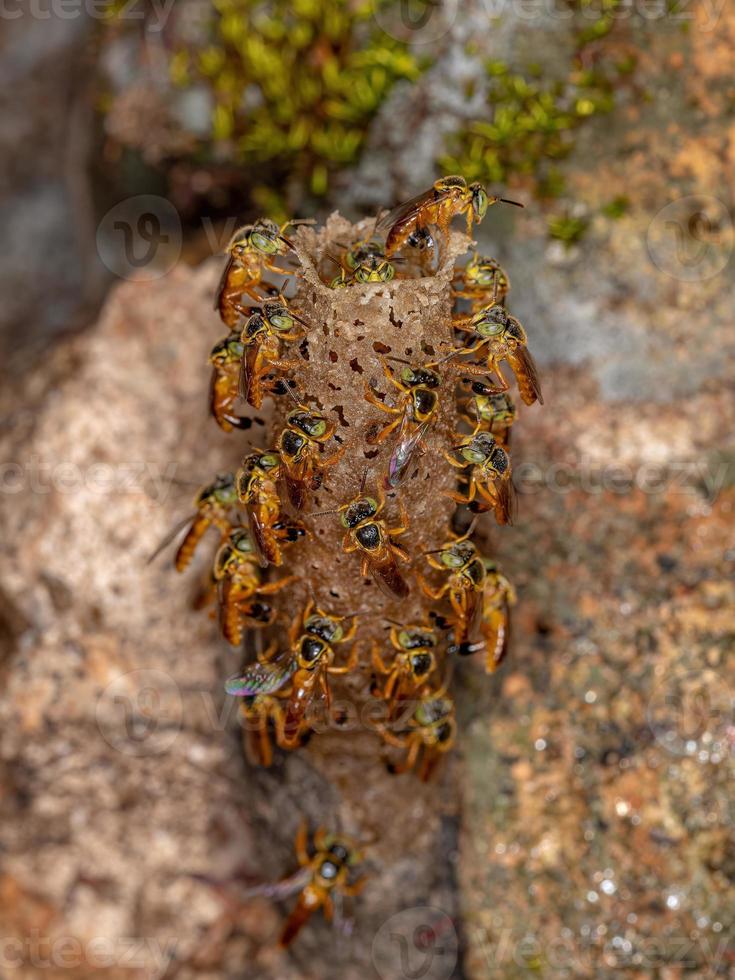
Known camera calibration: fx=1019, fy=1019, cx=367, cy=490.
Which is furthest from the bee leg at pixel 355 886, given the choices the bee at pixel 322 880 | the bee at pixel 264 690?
the bee at pixel 264 690

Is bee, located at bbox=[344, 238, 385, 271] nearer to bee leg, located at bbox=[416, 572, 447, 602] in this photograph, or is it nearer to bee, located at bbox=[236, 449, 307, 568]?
bee, located at bbox=[236, 449, 307, 568]

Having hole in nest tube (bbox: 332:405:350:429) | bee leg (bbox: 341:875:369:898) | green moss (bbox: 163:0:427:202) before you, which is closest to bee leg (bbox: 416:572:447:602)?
hole in nest tube (bbox: 332:405:350:429)

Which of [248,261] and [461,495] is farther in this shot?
[248,261]

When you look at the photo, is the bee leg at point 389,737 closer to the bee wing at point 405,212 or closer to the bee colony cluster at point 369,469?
the bee colony cluster at point 369,469

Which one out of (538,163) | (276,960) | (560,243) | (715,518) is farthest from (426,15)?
(276,960)

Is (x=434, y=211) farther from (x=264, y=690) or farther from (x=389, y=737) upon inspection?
(x=389, y=737)

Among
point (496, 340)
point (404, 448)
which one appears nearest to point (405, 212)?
point (496, 340)

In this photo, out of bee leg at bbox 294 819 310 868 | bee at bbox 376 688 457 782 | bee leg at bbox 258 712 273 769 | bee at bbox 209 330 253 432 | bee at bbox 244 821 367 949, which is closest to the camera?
bee at bbox 209 330 253 432
